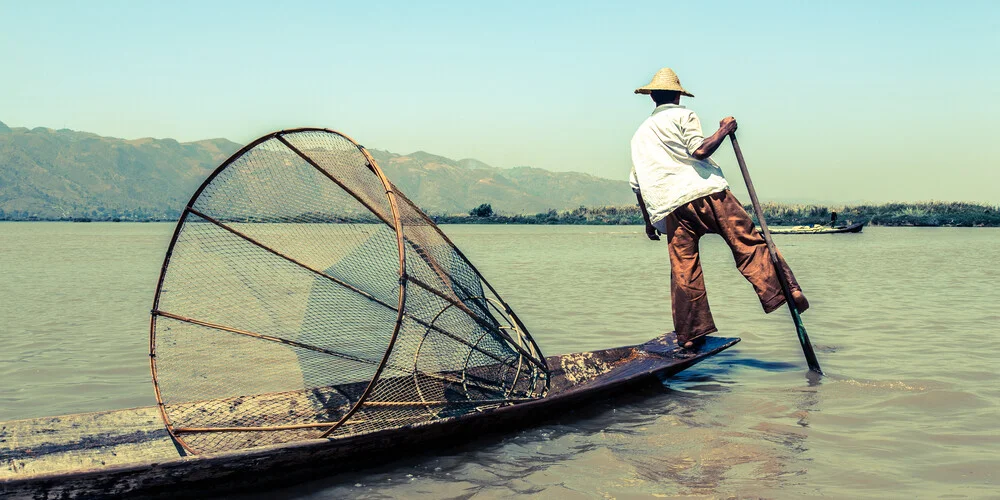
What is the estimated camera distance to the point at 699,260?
19.4ft

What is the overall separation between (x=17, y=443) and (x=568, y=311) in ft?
25.1

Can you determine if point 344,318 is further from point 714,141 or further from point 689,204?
point 714,141

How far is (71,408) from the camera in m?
5.52

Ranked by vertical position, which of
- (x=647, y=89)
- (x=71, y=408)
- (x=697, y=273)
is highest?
(x=647, y=89)

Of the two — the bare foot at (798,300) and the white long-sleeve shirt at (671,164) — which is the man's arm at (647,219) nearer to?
the white long-sleeve shirt at (671,164)

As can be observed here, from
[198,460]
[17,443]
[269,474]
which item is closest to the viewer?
[198,460]

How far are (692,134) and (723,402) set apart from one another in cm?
197

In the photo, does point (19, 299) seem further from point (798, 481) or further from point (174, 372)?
point (798, 481)

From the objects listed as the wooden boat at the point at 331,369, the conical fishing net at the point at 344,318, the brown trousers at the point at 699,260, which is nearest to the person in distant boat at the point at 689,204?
the brown trousers at the point at 699,260

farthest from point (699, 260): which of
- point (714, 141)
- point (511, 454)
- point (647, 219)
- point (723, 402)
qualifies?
point (511, 454)

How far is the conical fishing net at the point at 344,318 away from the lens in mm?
4551

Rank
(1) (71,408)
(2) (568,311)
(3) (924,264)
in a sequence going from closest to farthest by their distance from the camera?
1. (1) (71,408)
2. (2) (568,311)
3. (3) (924,264)

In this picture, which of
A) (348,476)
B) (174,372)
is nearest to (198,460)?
(348,476)

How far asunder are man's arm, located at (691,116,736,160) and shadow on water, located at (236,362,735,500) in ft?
5.67
